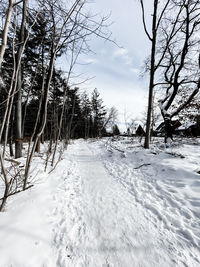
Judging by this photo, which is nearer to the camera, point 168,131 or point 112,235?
point 112,235

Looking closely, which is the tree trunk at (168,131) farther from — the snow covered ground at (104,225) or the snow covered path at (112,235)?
the snow covered path at (112,235)

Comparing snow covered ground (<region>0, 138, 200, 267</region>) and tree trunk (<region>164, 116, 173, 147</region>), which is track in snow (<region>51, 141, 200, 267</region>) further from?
tree trunk (<region>164, 116, 173, 147</region>)

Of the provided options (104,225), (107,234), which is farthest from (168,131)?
(107,234)

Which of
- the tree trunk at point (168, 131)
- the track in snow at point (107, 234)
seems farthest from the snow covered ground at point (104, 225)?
the tree trunk at point (168, 131)

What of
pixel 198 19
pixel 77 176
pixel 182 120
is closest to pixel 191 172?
pixel 77 176

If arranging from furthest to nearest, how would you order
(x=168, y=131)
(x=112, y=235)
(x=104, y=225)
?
(x=168, y=131)
(x=104, y=225)
(x=112, y=235)

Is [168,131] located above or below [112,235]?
above

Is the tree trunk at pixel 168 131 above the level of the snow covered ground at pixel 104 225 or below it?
above

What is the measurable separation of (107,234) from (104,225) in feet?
0.63

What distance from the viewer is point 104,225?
2.10m

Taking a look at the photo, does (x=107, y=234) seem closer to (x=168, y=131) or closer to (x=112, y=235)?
(x=112, y=235)

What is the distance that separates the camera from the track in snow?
60.6 inches

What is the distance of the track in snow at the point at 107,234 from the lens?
60.6 inches

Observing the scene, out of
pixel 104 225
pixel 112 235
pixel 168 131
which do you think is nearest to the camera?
pixel 112 235
